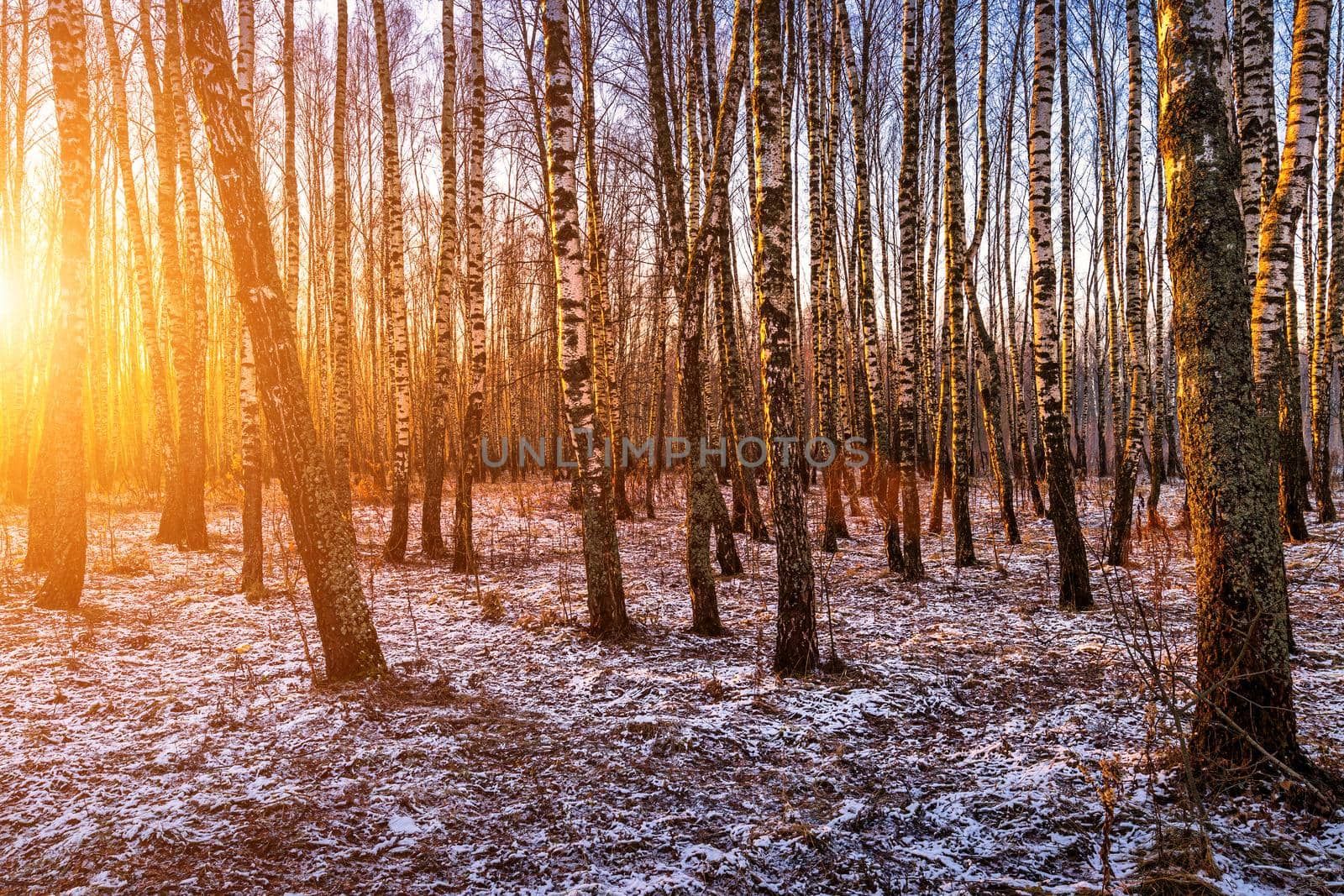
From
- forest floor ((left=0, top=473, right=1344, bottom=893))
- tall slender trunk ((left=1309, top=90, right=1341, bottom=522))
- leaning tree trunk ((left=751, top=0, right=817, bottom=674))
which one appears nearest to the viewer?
forest floor ((left=0, top=473, right=1344, bottom=893))

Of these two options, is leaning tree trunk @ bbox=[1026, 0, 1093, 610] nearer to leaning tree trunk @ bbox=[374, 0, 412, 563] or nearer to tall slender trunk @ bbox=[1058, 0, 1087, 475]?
tall slender trunk @ bbox=[1058, 0, 1087, 475]

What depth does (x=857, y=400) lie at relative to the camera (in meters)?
19.5

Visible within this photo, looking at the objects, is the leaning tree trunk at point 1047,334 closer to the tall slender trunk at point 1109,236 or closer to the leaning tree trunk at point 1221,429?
the leaning tree trunk at point 1221,429

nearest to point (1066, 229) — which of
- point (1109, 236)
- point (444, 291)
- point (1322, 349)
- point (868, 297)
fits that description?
point (1109, 236)

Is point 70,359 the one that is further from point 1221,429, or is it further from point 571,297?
point 1221,429

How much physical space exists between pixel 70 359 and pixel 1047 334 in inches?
378

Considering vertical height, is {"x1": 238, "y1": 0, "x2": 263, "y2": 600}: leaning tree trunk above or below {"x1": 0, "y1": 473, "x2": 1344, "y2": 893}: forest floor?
above

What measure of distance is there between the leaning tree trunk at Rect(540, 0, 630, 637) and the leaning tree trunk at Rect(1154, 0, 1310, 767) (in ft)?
→ 12.7

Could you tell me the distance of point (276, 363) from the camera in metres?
4.24

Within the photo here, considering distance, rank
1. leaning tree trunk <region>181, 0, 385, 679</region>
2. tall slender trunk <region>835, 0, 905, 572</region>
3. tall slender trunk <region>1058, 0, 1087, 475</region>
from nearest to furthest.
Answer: leaning tree trunk <region>181, 0, 385, 679</region> → tall slender trunk <region>835, 0, 905, 572</region> → tall slender trunk <region>1058, 0, 1087, 475</region>

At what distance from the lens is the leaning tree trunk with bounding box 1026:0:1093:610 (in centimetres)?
617

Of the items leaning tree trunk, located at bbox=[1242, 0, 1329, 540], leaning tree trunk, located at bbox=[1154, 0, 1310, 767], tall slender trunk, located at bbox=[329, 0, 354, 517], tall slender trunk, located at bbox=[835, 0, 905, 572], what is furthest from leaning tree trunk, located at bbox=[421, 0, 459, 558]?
leaning tree trunk, located at bbox=[1242, 0, 1329, 540]

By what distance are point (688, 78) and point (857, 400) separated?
11700mm

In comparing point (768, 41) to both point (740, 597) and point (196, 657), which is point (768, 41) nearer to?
point (740, 597)
